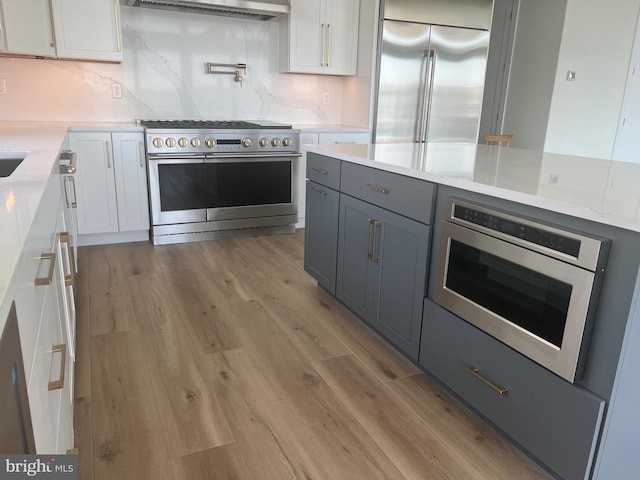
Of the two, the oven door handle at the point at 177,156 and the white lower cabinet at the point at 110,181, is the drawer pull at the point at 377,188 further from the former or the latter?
the white lower cabinet at the point at 110,181

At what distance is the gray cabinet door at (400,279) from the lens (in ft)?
6.41

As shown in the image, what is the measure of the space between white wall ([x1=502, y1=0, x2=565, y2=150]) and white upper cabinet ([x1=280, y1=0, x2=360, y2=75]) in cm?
204

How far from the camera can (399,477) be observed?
1.51 meters

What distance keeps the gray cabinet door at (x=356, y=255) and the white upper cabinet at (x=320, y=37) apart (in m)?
2.19

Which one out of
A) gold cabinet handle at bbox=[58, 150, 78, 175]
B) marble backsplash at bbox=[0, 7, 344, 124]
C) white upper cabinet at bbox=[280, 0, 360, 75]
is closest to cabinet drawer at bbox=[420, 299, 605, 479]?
gold cabinet handle at bbox=[58, 150, 78, 175]

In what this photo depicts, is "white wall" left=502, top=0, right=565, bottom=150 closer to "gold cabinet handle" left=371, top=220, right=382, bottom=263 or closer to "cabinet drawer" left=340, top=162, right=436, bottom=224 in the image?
"cabinet drawer" left=340, top=162, right=436, bottom=224

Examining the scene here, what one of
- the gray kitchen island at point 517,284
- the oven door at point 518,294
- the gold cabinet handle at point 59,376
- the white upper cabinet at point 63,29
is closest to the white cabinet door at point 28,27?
the white upper cabinet at point 63,29

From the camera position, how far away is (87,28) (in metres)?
3.43

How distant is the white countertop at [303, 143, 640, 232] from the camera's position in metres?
1.30

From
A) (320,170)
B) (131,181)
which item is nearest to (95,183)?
(131,181)

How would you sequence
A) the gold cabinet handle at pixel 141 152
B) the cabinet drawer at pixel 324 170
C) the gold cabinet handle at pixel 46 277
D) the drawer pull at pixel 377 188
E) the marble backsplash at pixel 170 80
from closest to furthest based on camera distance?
the gold cabinet handle at pixel 46 277, the drawer pull at pixel 377 188, the cabinet drawer at pixel 324 170, the gold cabinet handle at pixel 141 152, the marble backsplash at pixel 170 80

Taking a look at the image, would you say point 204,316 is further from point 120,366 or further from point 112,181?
point 112,181

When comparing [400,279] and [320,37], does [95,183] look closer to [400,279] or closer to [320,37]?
[320,37]

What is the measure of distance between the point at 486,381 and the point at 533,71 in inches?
176
